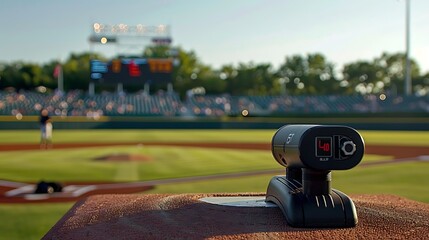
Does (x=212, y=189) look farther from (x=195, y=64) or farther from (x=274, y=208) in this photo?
(x=195, y=64)

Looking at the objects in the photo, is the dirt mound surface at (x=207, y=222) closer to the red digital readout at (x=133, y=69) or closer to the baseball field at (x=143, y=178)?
the baseball field at (x=143, y=178)

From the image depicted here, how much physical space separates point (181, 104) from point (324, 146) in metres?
59.6

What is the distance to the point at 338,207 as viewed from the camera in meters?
2.48

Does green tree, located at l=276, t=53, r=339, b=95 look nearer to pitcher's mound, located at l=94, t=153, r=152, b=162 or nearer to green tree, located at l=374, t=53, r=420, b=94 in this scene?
green tree, located at l=374, t=53, r=420, b=94

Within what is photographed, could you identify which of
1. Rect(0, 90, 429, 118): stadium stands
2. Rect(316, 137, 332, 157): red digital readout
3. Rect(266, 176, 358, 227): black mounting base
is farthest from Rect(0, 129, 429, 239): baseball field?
Rect(0, 90, 429, 118): stadium stands

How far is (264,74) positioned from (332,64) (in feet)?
43.0

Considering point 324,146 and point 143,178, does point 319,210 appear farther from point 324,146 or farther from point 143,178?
point 143,178

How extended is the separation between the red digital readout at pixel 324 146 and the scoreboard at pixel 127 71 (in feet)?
150

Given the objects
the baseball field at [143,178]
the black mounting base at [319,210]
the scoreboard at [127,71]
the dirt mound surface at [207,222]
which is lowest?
the baseball field at [143,178]

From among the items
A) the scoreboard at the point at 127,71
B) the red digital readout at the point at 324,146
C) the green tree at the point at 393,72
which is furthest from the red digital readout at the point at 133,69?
the green tree at the point at 393,72

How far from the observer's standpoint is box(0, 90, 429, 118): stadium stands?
55469mm

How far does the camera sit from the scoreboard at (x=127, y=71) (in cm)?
4719

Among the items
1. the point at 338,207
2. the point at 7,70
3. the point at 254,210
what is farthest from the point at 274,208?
the point at 7,70

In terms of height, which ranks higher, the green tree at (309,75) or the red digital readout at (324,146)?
the green tree at (309,75)
